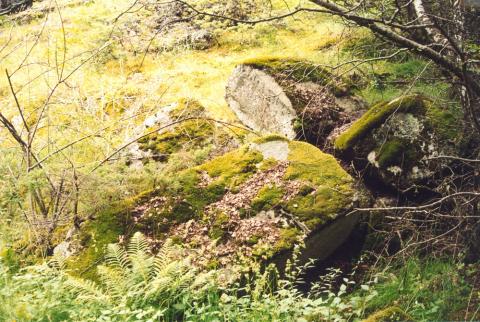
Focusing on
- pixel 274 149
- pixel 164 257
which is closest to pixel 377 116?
pixel 274 149

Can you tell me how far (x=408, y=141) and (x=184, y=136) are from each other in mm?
3105

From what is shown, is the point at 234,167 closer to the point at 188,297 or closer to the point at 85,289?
the point at 188,297

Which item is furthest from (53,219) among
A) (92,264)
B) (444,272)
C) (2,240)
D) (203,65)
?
(203,65)

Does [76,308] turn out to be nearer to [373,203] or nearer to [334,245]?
[334,245]

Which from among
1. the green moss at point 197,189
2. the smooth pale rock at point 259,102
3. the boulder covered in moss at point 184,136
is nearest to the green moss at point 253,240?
the green moss at point 197,189

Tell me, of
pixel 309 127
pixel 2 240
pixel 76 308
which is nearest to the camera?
pixel 76 308

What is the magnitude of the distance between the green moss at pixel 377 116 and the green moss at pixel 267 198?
155 centimetres

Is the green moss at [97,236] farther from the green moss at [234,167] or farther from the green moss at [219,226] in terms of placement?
the green moss at [234,167]

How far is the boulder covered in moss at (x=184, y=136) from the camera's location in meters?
6.30

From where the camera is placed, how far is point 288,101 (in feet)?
22.2

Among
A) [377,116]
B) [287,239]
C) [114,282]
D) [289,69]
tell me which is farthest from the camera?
[289,69]

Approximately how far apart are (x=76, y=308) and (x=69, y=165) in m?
1.96

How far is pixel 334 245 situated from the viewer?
491 centimetres

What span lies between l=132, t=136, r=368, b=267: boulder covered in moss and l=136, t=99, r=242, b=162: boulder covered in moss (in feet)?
3.69
